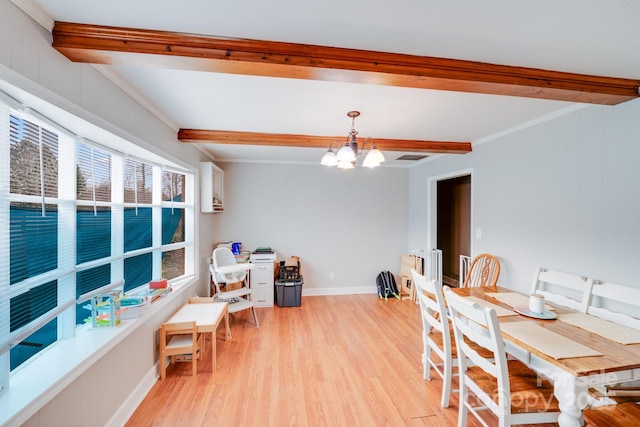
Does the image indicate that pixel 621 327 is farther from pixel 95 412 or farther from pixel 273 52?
pixel 95 412

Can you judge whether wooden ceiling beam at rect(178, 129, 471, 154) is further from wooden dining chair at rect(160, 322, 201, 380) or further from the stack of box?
the stack of box

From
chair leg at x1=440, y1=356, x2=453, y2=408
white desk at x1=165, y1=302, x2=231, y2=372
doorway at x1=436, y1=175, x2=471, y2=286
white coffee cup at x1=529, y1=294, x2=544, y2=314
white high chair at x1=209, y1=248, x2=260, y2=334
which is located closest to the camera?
white coffee cup at x1=529, y1=294, x2=544, y2=314

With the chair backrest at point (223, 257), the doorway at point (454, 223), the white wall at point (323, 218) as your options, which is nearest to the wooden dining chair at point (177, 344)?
the chair backrest at point (223, 257)

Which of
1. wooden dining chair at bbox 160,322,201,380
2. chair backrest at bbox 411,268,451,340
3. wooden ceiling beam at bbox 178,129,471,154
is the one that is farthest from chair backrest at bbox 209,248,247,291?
chair backrest at bbox 411,268,451,340

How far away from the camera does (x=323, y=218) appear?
15.2 ft

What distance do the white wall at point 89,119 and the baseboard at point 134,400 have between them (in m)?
0.01

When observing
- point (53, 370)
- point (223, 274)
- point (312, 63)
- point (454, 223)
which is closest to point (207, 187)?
point (223, 274)

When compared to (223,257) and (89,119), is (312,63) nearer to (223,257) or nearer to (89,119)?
(89,119)

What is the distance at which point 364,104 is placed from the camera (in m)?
2.12

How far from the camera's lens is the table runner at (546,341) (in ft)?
4.12

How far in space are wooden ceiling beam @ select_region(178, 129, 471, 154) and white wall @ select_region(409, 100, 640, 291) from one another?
0.67 m

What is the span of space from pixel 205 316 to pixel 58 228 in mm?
1451

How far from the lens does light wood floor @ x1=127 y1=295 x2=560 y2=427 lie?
182 centimetres

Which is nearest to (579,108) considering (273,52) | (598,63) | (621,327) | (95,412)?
(598,63)
